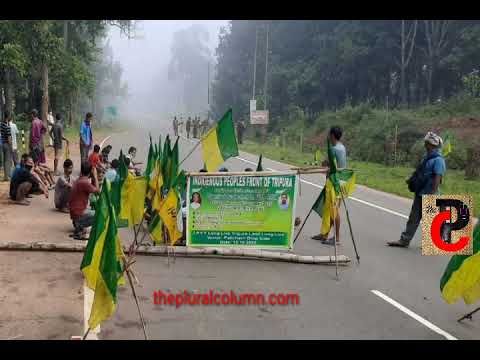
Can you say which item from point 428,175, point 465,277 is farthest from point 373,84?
point 465,277

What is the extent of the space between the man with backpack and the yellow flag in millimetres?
3778

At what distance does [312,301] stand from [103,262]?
2704 mm

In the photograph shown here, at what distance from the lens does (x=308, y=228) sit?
9633mm

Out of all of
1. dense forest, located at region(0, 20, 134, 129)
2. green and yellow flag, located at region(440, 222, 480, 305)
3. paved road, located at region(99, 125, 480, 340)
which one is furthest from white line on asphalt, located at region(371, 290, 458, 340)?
dense forest, located at region(0, 20, 134, 129)

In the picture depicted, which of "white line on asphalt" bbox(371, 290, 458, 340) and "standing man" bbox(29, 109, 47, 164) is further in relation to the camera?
"standing man" bbox(29, 109, 47, 164)

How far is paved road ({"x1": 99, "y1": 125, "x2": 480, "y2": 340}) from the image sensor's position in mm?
5047

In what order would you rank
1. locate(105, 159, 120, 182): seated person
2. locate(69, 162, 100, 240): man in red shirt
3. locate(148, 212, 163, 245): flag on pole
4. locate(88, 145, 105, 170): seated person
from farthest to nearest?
locate(88, 145, 105, 170): seated person, locate(105, 159, 120, 182): seated person, locate(69, 162, 100, 240): man in red shirt, locate(148, 212, 163, 245): flag on pole

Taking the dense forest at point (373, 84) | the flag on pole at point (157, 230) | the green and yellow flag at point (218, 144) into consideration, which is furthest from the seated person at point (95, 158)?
the dense forest at point (373, 84)

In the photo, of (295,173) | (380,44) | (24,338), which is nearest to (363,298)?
(295,173)

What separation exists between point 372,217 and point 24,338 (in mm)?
8065

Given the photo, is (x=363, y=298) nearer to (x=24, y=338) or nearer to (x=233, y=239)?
(x=233, y=239)

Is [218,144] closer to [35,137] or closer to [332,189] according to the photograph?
[332,189]

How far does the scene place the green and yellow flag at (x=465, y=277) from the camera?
16.6 feet

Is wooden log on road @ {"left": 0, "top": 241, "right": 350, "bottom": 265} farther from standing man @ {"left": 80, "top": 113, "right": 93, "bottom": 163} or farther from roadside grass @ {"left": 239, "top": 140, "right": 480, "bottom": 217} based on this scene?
standing man @ {"left": 80, "top": 113, "right": 93, "bottom": 163}
